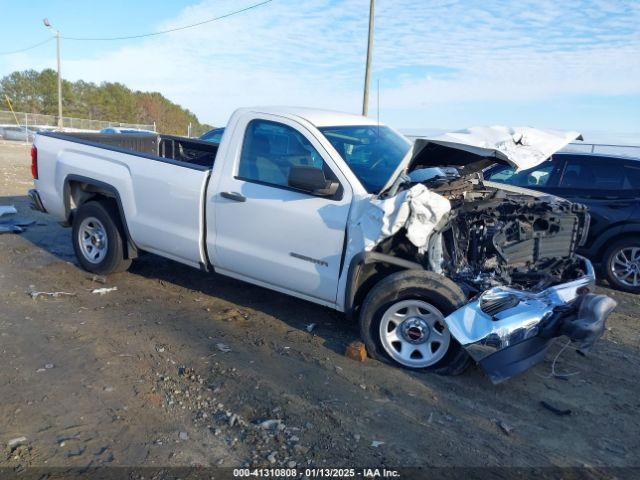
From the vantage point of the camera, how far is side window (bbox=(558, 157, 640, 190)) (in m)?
6.96

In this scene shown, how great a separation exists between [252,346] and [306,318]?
859 mm

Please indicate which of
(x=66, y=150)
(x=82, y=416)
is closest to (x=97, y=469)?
(x=82, y=416)

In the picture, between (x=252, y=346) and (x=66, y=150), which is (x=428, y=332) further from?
(x=66, y=150)

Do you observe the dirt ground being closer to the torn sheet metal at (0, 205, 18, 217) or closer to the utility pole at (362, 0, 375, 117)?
the torn sheet metal at (0, 205, 18, 217)

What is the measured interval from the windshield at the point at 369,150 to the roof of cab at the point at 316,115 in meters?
0.09

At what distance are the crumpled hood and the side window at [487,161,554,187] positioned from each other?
2.47m

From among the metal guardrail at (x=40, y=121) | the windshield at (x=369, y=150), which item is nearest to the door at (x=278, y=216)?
the windshield at (x=369, y=150)

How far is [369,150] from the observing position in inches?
198

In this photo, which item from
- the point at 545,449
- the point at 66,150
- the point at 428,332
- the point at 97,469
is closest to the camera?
the point at 97,469

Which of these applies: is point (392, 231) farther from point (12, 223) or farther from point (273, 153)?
point (12, 223)

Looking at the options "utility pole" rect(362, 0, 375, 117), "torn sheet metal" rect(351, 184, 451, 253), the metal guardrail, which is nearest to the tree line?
the metal guardrail

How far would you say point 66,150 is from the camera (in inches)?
243

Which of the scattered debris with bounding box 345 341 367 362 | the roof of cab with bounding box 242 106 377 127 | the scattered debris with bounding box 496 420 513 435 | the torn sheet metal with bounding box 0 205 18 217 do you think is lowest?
the scattered debris with bounding box 496 420 513 435

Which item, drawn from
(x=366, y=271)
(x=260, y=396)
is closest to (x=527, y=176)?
(x=366, y=271)
